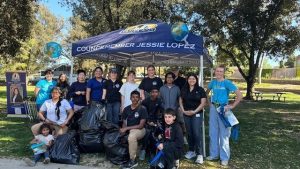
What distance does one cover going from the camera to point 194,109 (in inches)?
303

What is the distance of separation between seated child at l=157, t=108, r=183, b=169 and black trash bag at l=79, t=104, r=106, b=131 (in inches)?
68.1

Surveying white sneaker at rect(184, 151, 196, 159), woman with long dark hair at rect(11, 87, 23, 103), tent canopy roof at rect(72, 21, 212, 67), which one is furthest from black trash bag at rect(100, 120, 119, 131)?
woman with long dark hair at rect(11, 87, 23, 103)

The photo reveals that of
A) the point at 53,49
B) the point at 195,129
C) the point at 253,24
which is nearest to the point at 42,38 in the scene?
the point at 253,24

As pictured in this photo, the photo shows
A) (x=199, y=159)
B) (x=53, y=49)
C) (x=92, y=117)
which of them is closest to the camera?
(x=199, y=159)

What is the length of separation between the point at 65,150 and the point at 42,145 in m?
0.44

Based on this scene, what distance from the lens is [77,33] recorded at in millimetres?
53438

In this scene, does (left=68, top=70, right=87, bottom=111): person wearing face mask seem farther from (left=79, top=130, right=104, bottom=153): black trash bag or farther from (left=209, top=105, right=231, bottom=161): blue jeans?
(left=209, top=105, right=231, bottom=161): blue jeans

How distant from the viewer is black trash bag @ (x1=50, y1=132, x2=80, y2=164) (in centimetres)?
733

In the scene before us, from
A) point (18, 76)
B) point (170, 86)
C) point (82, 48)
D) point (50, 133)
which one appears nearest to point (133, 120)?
point (170, 86)

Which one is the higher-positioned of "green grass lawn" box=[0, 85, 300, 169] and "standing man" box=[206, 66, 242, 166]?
"standing man" box=[206, 66, 242, 166]

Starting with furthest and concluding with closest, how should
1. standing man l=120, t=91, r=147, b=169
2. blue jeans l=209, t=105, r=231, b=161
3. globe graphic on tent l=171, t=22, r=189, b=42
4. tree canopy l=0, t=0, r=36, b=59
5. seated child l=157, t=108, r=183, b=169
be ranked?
tree canopy l=0, t=0, r=36, b=59
globe graphic on tent l=171, t=22, r=189, b=42
blue jeans l=209, t=105, r=231, b=161
standing man l=120, t=91, r=147, b=169
seated child l=157, t=108, r=183, b=169

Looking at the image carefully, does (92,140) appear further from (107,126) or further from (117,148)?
(117,148)

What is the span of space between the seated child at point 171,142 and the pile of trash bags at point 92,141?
108 centimetres

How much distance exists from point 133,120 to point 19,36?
409 inches
